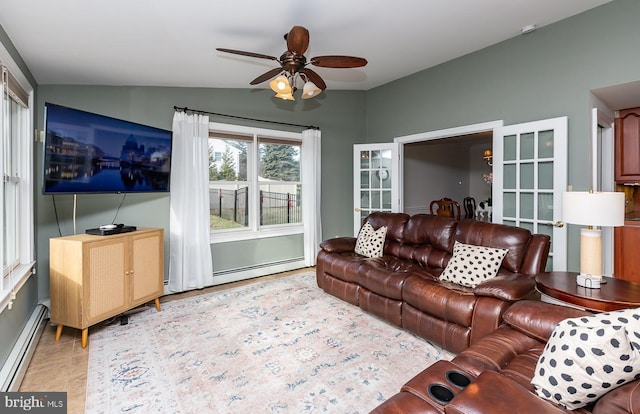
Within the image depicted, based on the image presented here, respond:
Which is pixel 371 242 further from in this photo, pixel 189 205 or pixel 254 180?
pixel 189 205

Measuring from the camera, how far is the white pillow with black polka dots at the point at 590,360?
1.13 m

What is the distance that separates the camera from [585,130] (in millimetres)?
3107

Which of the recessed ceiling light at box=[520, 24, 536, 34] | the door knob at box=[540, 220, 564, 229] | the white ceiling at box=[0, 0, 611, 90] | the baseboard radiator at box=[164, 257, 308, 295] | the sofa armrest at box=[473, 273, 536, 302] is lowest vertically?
the baseboard radiator at box=[164, 257, 308, 295]

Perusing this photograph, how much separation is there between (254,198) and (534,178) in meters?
3.50

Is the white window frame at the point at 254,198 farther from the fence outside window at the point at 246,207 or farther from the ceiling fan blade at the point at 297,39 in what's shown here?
the ceiling fan blade at the point at 297,39

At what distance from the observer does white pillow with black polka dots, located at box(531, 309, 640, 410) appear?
3.71 feet

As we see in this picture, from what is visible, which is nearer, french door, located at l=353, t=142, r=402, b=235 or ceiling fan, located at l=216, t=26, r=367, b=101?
ceiling fan, located at l=216, t=26, r=367, b=101

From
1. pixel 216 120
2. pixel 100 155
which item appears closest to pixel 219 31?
pixel 100 155

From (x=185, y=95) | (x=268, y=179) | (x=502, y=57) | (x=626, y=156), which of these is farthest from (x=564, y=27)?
(x=185, y=95)

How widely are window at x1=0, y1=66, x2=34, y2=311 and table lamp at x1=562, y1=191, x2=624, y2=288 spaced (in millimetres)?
4106

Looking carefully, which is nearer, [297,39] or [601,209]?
[601,209]

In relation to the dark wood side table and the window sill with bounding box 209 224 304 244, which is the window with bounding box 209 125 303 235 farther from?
the dark wood side table

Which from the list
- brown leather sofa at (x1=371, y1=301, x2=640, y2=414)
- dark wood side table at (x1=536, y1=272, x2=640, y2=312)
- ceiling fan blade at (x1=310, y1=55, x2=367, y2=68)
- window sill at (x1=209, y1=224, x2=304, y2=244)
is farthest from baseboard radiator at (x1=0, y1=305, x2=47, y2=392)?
dark wood side table at (x1=536, y1=272, x2=640, y2=312)

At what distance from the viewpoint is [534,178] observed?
3385 millimetres
